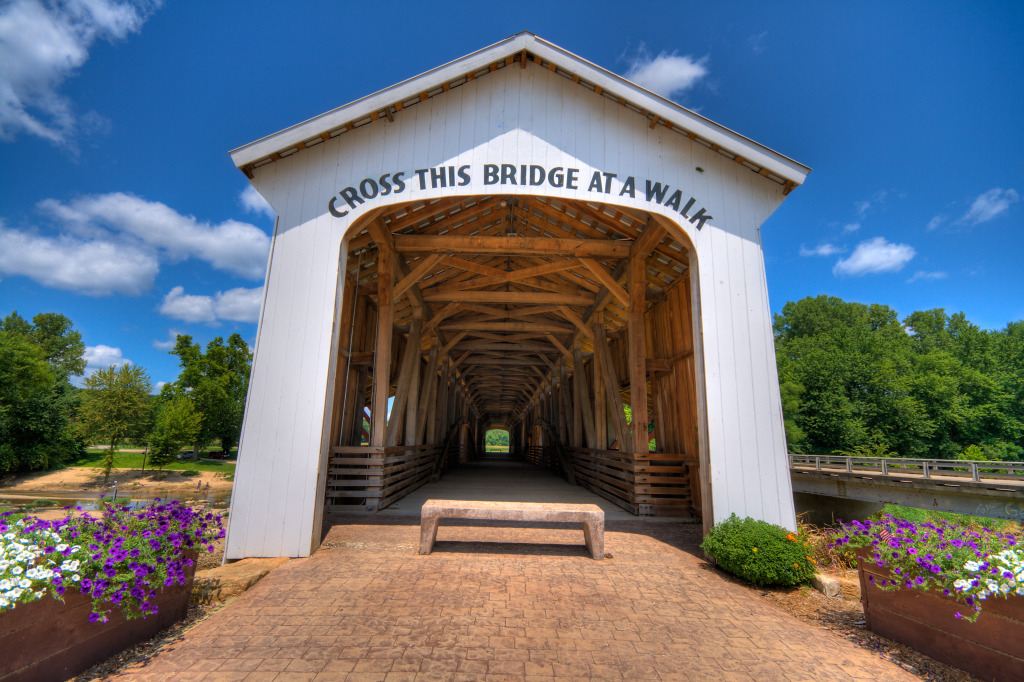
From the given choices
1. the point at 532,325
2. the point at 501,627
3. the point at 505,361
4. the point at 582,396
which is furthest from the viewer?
the point at 505,361

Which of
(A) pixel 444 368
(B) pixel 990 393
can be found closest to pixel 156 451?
(A) pixel 444 368

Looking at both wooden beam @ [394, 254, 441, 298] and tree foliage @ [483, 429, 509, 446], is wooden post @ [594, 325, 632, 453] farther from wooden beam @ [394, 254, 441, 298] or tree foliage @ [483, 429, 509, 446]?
tree foliage @ [483, 429, 509, 446]

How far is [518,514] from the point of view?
5.51 m

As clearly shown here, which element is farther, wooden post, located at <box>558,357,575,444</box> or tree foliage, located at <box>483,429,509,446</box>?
tree foliage, located at <box>483,429,509,446</box>

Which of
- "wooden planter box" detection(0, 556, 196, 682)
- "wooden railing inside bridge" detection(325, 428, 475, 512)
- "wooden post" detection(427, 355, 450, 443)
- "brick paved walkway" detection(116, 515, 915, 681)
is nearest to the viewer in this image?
"wooden planter box" detection(0, 556, 196, 682)

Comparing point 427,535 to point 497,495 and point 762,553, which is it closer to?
point 762,553

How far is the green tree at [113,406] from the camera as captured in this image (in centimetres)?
2567

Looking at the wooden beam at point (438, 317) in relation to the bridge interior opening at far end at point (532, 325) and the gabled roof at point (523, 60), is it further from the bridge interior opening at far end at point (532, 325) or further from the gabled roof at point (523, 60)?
the gabled roof at point (523, 60)

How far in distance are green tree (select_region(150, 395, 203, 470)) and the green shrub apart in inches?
1181

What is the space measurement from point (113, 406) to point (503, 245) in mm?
27220

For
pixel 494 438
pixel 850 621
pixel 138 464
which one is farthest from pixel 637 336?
pixel 494 438

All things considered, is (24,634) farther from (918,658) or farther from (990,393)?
(990,393)

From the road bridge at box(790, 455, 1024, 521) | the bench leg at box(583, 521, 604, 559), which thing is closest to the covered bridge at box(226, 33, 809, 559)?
the bench leg at box(583, 521, 604, 559)

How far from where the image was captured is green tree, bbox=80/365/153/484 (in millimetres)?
25672
